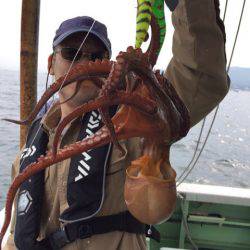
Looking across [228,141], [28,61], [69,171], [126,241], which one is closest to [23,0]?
[28,61]

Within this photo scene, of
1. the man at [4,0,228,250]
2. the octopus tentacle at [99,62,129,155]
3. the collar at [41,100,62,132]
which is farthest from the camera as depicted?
the collar at [41,100,62,132]

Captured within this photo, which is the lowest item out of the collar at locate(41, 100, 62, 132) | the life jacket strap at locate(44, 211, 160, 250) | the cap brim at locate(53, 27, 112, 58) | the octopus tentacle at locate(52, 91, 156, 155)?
the life jacket strap at locate(44, 211, 160, 250)

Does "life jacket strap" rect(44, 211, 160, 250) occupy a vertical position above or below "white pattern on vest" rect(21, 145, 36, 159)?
below

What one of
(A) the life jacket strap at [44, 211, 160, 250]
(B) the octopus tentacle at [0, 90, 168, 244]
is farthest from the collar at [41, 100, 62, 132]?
(B) the octopus tentacle at [0, 90, 168, 244]

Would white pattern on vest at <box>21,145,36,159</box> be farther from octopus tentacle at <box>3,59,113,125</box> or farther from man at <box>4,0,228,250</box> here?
octopus tentacle at <box>3,59,113,125</box>

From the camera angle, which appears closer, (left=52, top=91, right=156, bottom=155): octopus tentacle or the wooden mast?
(left=52, top=91, right=156, bottom=155): octopus tentacle

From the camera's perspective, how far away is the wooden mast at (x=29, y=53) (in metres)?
3.54

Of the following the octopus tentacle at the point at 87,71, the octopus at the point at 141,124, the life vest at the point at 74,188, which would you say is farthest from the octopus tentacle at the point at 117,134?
the life vest at the point at 74,188

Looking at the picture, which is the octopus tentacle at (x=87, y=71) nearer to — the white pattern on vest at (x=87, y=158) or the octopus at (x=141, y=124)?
the octopus at (x=141, y=124)

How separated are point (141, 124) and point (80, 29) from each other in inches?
53.0

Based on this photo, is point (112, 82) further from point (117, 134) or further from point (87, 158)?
point (87, 158)

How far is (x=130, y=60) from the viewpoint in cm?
110

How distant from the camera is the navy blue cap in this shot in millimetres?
2477

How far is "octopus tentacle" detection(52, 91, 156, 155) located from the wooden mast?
2.53m
